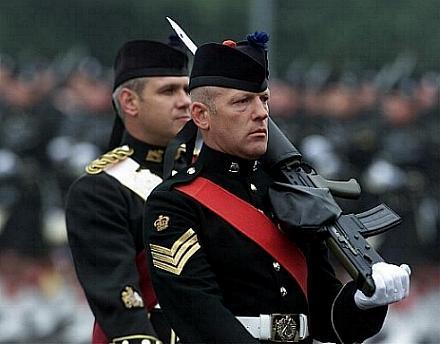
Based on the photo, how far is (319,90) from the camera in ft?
34.0

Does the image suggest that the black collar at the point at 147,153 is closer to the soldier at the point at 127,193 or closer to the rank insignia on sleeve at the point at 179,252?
the soldier at the point at 127,193

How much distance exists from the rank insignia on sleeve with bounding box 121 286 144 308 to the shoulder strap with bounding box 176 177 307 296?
42.1 inches

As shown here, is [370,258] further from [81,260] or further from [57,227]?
[57,227]

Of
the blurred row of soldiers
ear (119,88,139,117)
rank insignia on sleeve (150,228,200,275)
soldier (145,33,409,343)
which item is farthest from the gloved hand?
the blurred row of soldiers

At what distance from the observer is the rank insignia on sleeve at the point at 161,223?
14.9ft

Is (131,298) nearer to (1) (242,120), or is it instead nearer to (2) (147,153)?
(2) (147,153)

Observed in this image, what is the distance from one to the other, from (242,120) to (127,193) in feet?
4.55

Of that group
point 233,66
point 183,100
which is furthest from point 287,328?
point 183,100

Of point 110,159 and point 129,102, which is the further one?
point 129,102

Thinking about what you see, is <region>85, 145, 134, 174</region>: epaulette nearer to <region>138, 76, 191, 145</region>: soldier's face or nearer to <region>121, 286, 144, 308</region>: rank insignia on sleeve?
<region>138, 76, 191, 145</region>: soldier's face

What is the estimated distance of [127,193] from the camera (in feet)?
19.1

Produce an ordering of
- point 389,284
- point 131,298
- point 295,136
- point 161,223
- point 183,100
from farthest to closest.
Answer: point 295,136, point 183,100, point 131,298, point 161,223, point 389,284

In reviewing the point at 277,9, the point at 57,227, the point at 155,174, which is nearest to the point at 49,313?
the point at 57,227

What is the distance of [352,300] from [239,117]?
2.14ft
